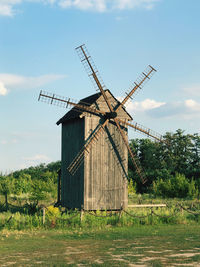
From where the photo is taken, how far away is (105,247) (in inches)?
464

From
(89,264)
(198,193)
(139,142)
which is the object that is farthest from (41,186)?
(89,264)

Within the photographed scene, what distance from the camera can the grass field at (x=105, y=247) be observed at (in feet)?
32.2

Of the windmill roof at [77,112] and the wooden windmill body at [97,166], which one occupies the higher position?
the windmill roof at [77,112]

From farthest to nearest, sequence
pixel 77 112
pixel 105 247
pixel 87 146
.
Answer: pixel 77 112 → pixel 87 146 → pixel 105 247

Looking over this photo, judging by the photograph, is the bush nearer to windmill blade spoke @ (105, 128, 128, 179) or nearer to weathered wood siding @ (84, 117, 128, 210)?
weathered wood siding @ (84, 117, 128, 210)

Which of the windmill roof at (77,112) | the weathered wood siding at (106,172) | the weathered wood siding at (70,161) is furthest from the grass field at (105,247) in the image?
the windmill roof at (77,112)

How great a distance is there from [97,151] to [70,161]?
2129 millimetres

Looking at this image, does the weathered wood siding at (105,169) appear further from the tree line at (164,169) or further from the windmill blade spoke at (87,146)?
the tree line at (164,169)

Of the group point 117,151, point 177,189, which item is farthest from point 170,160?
point 117,151

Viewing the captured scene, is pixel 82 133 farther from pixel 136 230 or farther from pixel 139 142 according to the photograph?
pixel 139 142

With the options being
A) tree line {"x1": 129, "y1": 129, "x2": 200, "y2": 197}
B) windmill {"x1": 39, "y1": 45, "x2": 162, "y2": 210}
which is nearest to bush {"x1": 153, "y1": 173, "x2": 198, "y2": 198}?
tree line {"x1": 129, "y1": 129, "x2": 200, "y2": 197}

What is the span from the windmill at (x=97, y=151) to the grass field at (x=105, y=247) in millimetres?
3620

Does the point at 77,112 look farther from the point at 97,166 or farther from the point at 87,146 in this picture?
the point at 97,166

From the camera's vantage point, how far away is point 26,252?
1117 centimetres
